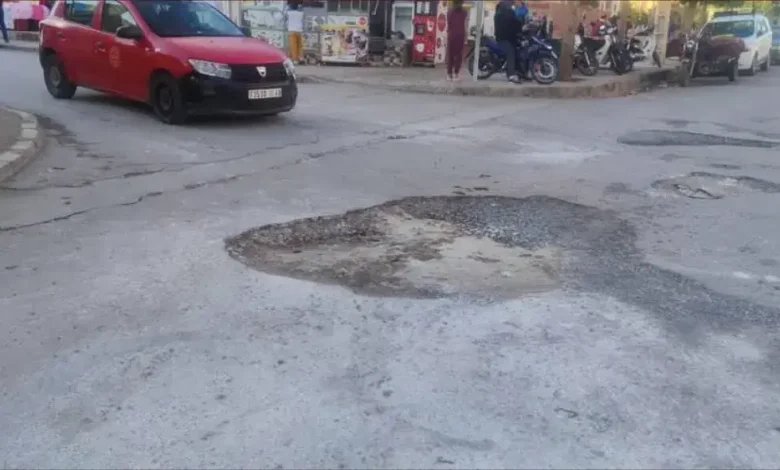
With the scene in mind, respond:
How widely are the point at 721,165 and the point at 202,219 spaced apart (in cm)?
602

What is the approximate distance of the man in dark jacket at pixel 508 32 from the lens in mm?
16688

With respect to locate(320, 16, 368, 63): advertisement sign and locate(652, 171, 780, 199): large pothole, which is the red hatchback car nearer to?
locate(652, 171, 780, 199): large pothole

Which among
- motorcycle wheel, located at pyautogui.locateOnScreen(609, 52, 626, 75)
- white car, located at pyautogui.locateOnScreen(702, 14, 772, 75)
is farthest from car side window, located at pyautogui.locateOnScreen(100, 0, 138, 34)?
white car, located at pyautogui.locateOnScreen(702, 14, 772, 75)

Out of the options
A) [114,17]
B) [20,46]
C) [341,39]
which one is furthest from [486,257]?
[20,46]

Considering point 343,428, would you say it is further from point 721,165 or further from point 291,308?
point 721,165

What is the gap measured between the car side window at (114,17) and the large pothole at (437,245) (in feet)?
19.6

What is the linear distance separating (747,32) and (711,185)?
1723cm

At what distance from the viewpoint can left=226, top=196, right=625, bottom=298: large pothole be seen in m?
5.16

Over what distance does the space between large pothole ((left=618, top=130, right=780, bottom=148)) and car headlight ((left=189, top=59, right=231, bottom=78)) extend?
5.27m

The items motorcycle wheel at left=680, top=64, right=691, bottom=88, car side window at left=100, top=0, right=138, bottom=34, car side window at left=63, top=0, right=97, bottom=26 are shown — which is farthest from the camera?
motorcycle wheel at left=680, top=64, right=691, bottom=88

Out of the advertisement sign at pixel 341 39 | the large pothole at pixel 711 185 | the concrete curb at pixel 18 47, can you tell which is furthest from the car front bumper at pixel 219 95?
the concrete curb at pixel 18 47

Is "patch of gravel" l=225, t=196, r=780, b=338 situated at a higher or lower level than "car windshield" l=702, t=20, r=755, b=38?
lower

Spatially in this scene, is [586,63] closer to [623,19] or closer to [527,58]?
[527,58]

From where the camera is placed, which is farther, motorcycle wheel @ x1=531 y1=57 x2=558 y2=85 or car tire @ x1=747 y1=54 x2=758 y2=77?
car tire @ x1=747 y1=54 x2=758 y2=77
